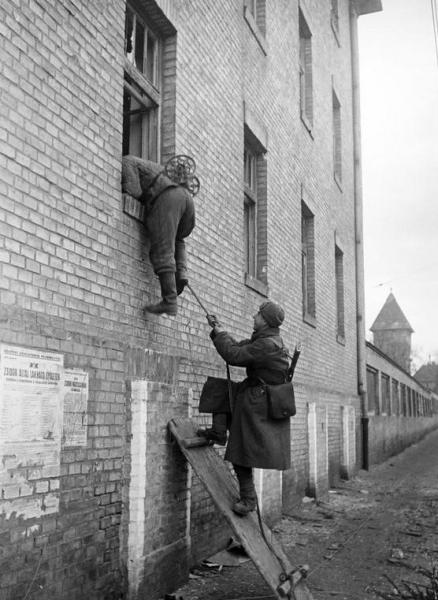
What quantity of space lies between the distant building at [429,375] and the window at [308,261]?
8616cm

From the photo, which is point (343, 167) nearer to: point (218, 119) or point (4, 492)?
point (218, 119)

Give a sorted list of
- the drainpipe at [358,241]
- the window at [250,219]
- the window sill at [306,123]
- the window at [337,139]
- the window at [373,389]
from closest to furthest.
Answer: the window at [250,219], the window sill at [306,123], the window at [337,139], the drainpipe at [358,241], the window at [373,389]

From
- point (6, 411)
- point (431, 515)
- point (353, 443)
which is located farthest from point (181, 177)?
point (353, 443)

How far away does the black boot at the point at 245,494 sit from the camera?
549 cm

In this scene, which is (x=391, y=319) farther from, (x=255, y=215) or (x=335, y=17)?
(x=255, y=215)

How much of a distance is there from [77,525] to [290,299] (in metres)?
6.62

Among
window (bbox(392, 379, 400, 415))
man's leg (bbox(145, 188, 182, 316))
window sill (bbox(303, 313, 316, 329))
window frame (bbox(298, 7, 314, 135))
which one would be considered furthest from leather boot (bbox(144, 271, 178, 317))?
window (bbox(392, 379, 400, 415))

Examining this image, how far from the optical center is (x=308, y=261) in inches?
508

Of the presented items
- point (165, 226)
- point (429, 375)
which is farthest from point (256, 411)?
point (429, 375)

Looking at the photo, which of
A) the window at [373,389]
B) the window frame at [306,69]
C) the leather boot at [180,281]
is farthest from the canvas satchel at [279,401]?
the window at [373,389]

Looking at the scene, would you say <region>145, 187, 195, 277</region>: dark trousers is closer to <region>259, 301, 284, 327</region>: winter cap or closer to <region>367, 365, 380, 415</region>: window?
<region>259, 301, 284, 327</region>: winter cap

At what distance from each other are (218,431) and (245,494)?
0.69 m

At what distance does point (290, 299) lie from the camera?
10.7 meters

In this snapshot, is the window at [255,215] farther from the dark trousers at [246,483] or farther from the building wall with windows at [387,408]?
the building wall with windows at [387,408]
